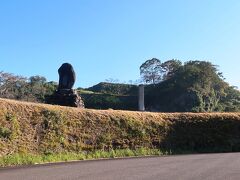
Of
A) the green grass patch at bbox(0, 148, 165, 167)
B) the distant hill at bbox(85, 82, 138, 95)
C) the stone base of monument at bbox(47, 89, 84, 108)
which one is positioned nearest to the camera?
the green grass patch at bbox(0, 148, 165, 167)

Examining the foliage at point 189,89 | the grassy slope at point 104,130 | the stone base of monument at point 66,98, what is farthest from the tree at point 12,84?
the grassy slope at point 104,130

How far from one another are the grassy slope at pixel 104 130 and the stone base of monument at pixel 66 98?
14.8 ft

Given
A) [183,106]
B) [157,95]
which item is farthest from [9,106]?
[157,95]

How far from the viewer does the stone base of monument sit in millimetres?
29500

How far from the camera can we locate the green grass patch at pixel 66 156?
16484 millimetres

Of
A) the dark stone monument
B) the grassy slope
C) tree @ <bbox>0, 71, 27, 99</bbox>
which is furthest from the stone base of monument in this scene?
tree @ <bbox>0, 71, 27, 99</bbox>

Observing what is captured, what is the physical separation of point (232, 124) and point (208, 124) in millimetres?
1799

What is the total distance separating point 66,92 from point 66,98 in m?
0.52

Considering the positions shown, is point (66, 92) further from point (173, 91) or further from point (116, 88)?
point (116, 88)

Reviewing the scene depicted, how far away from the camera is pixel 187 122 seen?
93.2ft

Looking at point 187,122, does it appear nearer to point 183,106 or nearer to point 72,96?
point 72,96

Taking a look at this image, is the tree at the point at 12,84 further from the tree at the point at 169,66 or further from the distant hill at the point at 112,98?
the tree at the point at 169,66

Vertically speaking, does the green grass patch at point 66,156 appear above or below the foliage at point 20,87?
below

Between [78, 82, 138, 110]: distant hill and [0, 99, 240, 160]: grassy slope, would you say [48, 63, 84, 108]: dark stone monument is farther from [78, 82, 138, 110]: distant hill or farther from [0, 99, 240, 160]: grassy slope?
[78, 82, 138, 110]: distant hill
